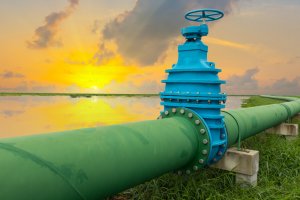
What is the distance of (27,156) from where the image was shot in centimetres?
182

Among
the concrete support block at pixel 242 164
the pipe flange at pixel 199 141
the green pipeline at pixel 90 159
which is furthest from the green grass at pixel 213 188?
the green pipeline at pixel 90 159

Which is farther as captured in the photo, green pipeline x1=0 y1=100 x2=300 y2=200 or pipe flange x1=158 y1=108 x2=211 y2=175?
pipe flange x1=158 y1=108 x2=211 y2=175

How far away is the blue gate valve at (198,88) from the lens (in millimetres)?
3773

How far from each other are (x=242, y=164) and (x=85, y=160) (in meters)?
2.81

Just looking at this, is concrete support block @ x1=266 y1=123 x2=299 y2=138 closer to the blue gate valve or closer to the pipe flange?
the blue gate valve

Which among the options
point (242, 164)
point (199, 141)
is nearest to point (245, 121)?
point (242, 164)

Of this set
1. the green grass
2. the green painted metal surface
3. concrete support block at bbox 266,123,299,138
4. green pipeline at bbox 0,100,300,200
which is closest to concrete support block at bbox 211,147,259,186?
the green grass

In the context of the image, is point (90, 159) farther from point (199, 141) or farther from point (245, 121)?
point (245, 121)

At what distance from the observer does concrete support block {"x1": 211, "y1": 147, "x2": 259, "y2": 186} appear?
4246mm

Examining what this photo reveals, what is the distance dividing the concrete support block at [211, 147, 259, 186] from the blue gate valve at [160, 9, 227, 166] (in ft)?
0.84

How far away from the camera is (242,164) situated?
169 inches

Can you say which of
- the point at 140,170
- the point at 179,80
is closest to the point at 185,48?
the point at 179,80

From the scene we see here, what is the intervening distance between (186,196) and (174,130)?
114cm

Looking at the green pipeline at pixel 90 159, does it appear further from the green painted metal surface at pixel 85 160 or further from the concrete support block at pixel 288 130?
the concrete support block at pixel 288 130
